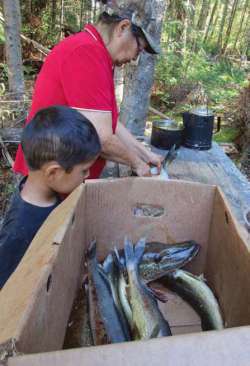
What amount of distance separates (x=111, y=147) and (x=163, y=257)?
2.49 ft

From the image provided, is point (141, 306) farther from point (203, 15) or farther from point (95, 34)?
point (203, 15)

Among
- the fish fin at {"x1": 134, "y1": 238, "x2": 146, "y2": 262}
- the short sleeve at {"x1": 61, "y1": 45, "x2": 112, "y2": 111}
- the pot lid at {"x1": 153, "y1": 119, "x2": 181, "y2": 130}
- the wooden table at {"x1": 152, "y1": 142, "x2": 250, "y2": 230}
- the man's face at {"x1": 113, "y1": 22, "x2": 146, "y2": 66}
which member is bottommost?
the wooden table at {"x1": 152, "y1": 142, "x2": 250, "y2": 230}

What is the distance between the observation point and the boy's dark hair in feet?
4.80

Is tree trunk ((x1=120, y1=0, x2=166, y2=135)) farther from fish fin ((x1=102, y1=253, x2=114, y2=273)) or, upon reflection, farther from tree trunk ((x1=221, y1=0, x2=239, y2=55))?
tree trunk ((x1=221, y1=0, x2=239, y2=55))

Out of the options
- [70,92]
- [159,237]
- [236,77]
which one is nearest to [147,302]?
[159,237]

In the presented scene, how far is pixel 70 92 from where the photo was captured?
1.88 m

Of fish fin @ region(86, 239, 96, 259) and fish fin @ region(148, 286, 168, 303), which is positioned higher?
fish fin @ region(86, 239, 96, 259)

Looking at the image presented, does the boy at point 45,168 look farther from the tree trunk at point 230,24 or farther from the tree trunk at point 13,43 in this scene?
the tree trunk at point 230,24

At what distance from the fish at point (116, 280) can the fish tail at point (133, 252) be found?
0.16 ft

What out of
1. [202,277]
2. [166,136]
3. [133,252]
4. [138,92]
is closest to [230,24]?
[138,92]

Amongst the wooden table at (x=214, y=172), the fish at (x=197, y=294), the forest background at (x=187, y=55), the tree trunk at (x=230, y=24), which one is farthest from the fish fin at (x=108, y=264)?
the tree trunk at (x=230, y=24)

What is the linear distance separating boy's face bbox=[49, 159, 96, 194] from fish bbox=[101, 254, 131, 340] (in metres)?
0.33

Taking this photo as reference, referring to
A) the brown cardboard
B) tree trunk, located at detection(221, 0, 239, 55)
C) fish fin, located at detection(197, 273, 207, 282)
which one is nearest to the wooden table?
fish fin, located at detection(197, 273, 207, 282)

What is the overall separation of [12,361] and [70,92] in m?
1.47
